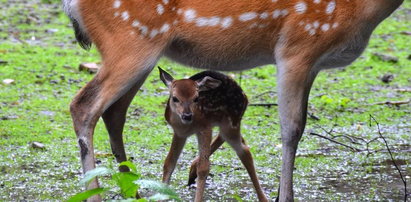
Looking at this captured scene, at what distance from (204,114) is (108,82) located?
76cm

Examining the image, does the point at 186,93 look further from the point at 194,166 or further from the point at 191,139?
the point at 191,139

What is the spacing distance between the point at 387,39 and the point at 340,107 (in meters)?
3.19

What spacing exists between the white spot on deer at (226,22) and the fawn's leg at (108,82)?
1.59ft

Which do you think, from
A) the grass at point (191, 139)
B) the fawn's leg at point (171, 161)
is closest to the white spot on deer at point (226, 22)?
the grass at point (191, 139)

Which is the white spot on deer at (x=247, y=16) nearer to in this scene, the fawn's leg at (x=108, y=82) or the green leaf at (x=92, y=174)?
the fawn's leg at (x=108, y=82)

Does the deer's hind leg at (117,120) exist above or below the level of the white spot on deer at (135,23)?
below

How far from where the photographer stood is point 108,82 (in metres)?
5.86

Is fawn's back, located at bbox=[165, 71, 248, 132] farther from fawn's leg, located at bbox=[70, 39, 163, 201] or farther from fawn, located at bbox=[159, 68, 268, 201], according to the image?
fawn's leg, located at bbox=[70, 39, 163, 201]

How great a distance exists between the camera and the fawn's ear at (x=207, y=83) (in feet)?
20.3

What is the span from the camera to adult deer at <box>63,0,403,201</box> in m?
5.89

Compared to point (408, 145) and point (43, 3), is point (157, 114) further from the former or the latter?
point (43, 3)

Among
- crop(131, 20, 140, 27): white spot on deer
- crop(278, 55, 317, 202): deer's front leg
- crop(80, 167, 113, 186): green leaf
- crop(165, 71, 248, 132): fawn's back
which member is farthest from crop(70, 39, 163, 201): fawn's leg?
crop(80, 167, 113, 186): green leaf

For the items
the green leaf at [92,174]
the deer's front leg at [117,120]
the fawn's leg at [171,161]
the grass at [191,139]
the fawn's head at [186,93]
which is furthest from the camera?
the grass at [191,139]

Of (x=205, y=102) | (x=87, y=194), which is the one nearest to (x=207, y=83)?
(x=205, y=102)
